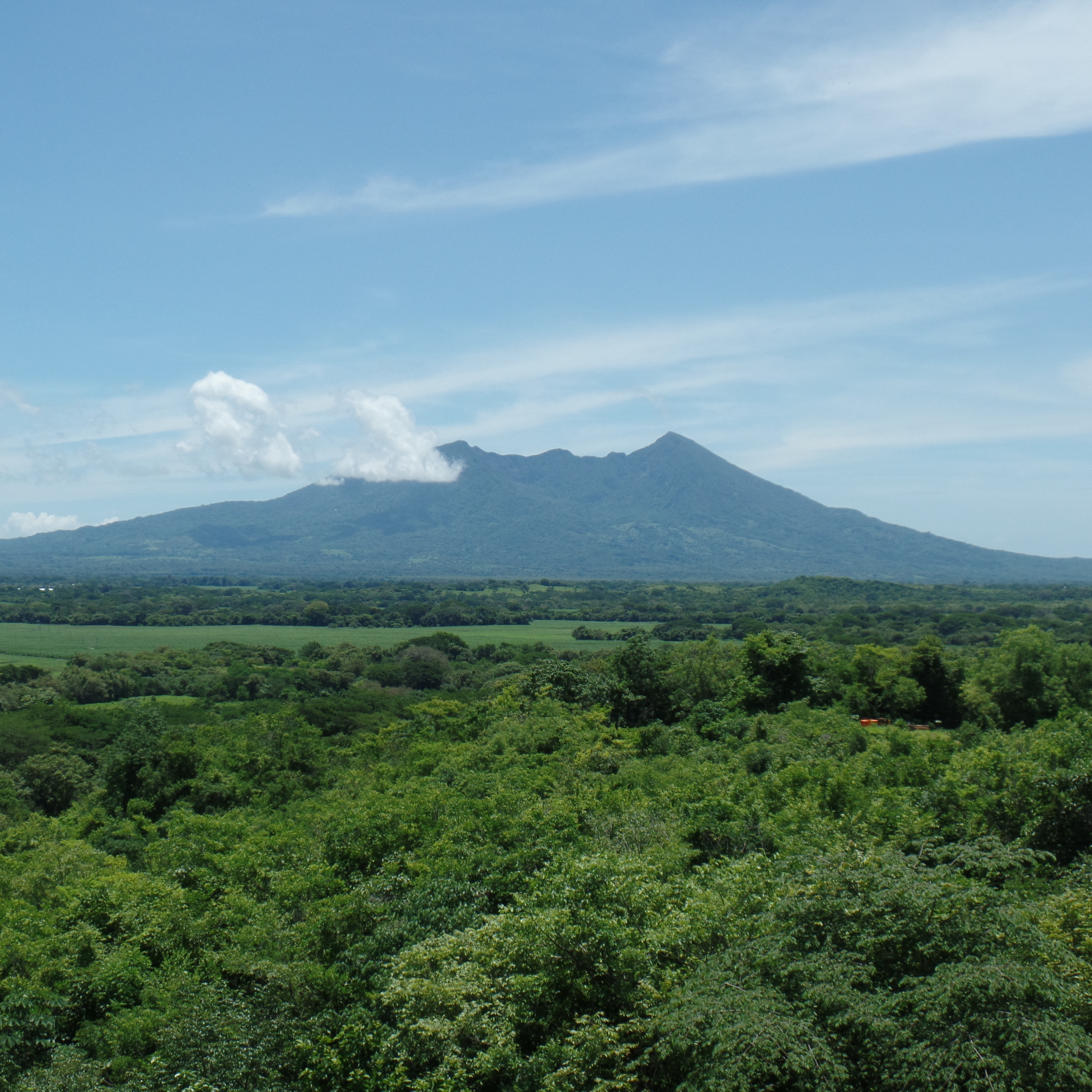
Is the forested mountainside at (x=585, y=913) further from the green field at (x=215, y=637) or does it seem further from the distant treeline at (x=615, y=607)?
the green field at (x=215, y=637)

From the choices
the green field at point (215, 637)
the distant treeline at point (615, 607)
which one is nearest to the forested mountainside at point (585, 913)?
the distant treeline at point (615, 607)

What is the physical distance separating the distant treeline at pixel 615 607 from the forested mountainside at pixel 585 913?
5249 centimetres

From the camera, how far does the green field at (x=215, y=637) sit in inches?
3265

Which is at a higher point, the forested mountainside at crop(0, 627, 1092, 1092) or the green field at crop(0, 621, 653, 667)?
the forested mountainside at crop(0, 627, 1092, 1092)

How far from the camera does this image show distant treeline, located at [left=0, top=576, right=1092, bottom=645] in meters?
93.7

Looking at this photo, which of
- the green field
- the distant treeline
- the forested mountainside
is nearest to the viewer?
the forested mountainside

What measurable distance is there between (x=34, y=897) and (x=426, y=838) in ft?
28.5

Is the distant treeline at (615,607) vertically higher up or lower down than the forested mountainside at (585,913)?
lower down

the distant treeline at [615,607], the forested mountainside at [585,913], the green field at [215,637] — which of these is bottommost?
the green field at [215,637]

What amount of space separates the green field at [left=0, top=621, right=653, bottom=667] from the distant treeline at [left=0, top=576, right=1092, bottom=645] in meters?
4.35

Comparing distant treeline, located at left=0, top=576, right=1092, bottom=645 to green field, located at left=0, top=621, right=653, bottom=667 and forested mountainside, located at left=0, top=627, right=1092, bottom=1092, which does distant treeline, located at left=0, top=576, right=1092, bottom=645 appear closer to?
green field, located at left=0, top=621, right=653, bottom=667

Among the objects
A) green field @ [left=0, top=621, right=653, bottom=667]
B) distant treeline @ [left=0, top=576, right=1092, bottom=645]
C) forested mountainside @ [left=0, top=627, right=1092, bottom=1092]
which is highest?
forested mountainside @ [left=0, top=627, right=1092, bottom=1092]

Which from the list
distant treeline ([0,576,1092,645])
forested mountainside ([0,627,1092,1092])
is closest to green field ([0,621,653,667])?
distant treeline ([0,576,1092,645])

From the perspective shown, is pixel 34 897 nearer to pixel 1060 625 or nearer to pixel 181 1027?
pixel 181 1027
